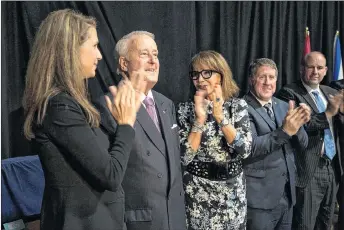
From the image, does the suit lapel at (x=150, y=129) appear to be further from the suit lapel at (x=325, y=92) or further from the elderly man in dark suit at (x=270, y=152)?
the suit lapel at (x=325, y=92)

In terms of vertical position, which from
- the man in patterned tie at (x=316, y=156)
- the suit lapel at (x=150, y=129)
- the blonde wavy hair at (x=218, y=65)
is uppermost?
the blonde wavy hair at (x=218, y=65)

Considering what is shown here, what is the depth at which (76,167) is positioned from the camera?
138 centimetres

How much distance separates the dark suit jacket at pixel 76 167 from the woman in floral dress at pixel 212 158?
2.62 feet

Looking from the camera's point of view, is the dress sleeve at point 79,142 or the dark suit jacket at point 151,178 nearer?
the dress sleeve at point 79,142

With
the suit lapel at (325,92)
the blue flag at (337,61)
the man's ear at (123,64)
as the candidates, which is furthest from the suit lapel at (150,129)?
the blue flag at (337,61)

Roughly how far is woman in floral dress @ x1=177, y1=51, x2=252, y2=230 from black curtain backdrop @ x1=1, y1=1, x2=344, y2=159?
44.1 inches

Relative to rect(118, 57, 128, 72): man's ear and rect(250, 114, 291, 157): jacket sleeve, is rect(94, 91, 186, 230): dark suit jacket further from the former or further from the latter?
rect(250, 114, 291, 157): jacket sleeve

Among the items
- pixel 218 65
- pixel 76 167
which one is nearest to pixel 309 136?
pixel 218 65

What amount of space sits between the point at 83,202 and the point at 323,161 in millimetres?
2028

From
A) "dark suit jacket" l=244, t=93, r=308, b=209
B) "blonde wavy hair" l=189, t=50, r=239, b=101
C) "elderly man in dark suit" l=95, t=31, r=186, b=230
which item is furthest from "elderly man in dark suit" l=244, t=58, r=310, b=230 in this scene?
"elderly man in dark suit" l=95, t=31, r=186, b=230

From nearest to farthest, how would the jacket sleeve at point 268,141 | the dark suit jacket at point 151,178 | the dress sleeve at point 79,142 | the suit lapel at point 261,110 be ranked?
1. the dress sleeve at point 79,142
2. the dark suit jacket at point 151,178
3. the jacket sleeve at point 268,141
4. the suit lapel at point 261,110

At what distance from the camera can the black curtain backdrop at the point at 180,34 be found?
3.08 meters

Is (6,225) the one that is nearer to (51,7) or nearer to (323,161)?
(51,7)

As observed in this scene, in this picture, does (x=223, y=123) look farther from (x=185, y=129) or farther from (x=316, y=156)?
(x=316, y=156)
